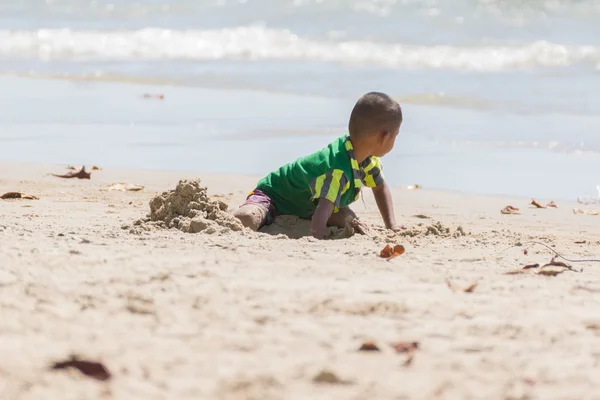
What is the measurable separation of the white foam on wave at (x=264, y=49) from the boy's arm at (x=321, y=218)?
1189 cm

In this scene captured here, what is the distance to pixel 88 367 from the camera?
7.73 feet

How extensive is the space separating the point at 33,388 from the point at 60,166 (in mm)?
6089

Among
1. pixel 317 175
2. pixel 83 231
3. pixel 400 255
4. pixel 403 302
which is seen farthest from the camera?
pixel 317 175

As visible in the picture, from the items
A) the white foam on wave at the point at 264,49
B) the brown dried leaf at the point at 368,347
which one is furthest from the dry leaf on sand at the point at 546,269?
the white foam on wave at the point at 264,49

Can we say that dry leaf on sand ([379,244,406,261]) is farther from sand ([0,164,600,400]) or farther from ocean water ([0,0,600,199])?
ocean water ([0,0,600,199])

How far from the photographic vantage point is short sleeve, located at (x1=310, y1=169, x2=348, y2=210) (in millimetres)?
4859

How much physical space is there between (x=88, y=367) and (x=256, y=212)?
8.88 feet

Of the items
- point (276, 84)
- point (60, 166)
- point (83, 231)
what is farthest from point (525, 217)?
point (276, 84)

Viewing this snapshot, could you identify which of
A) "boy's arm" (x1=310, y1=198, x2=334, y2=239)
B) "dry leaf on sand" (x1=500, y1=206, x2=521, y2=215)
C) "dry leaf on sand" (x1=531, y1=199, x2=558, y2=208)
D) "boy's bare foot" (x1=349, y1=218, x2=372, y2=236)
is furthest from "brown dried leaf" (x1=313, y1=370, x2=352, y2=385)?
"dry leaf on sand" (x1=531, y1=199, x2=558, y2=208)

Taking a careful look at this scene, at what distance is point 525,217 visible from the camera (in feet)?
21.4

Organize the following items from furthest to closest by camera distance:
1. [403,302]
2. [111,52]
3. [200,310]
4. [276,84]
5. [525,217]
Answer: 1. [111,52]
2. [276,84]
3. [525,217]
4. [403,302]
5. [200,310]

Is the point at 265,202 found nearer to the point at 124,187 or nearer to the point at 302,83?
the point at 124,187

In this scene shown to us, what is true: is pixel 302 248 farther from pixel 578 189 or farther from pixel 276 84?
pixel 276 84

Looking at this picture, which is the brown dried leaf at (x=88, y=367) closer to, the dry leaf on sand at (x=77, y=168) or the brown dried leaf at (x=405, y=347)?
the brown dried leaf at (x=405, y=347)
